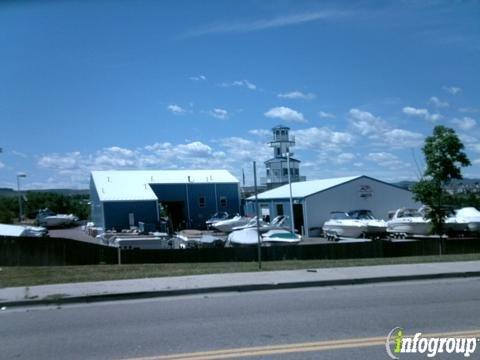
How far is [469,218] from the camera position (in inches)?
1302

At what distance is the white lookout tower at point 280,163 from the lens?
247 feet

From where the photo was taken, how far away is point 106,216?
52312 millimetres

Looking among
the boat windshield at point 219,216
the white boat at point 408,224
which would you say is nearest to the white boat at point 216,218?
the boat windshield at point 219,216

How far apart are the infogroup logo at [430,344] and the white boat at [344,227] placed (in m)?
31.3

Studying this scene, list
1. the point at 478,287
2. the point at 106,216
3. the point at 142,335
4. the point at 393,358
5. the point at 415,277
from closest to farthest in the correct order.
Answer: the point at 393,358, the point at 142,335, the point at 478,287, the point at 415,277, the point at 106,216

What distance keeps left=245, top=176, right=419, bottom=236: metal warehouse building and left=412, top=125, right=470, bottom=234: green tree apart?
20.6 metres

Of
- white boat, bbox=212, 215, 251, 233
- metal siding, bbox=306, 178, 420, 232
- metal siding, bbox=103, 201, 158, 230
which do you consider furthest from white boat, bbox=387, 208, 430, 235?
metal siding, bbox=103, 201, 158, 230

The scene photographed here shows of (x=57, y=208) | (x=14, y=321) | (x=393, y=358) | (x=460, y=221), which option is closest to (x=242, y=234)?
(x=460, y=221)

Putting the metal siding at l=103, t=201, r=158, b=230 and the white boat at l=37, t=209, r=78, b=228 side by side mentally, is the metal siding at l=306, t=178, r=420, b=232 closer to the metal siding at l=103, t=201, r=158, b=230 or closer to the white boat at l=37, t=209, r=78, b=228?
the metal siding at l=103, t=201, r=158, b=230

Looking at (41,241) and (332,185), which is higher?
(332,185)

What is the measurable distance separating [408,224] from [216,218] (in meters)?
25.4

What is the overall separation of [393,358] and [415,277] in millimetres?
6391

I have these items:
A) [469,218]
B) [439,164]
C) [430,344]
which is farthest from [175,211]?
[430,344]

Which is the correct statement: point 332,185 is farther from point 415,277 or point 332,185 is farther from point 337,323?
point 337,323
